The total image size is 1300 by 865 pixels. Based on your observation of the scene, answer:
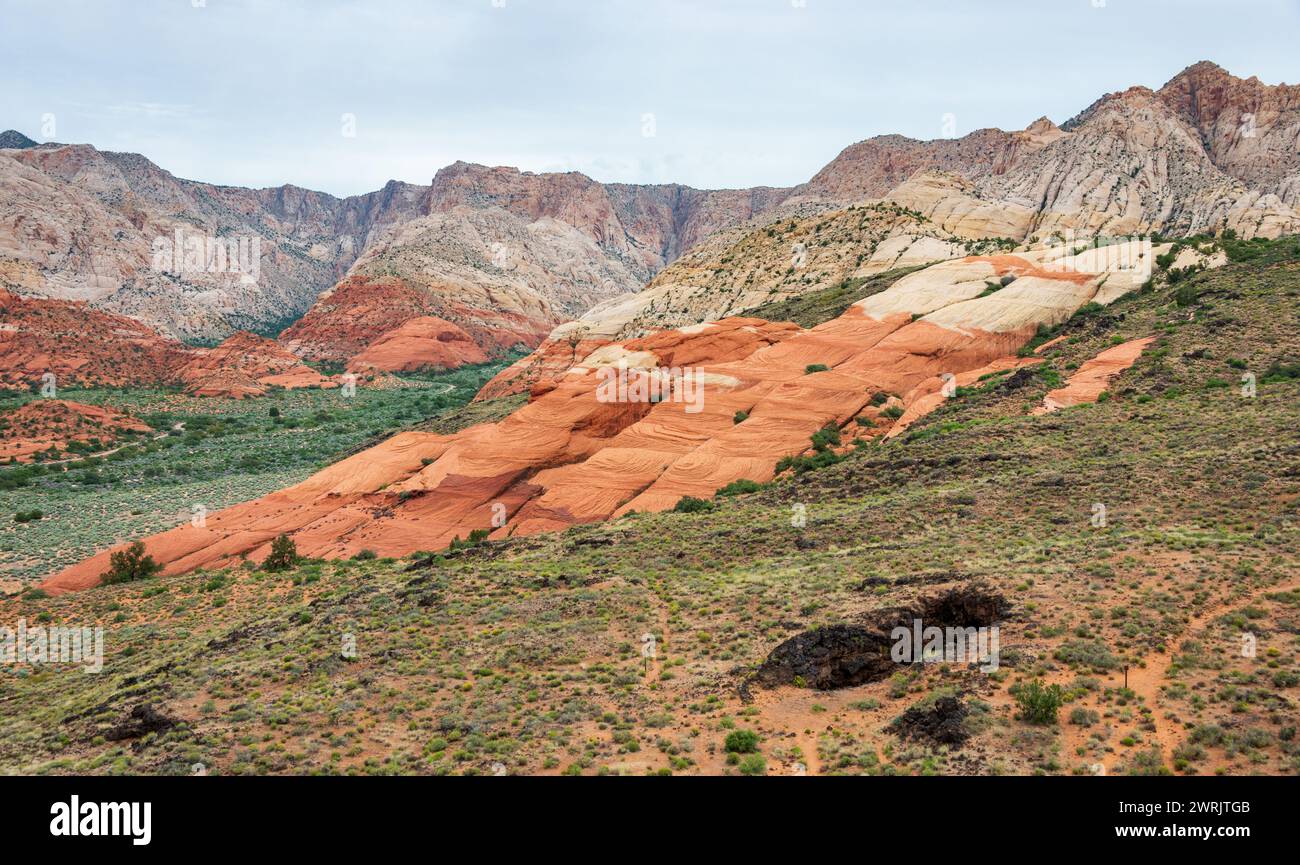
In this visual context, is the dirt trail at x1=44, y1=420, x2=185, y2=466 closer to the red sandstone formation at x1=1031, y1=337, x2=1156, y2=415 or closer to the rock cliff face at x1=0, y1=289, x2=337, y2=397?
the rock cliff face at x1=0, y1=289, x2=337, y2=397

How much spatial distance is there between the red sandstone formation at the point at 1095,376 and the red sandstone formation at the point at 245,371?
102785mm

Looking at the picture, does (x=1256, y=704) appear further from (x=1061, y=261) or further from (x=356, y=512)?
(x=1061, y=261)

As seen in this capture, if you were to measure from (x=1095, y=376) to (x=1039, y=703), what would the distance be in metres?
28.2

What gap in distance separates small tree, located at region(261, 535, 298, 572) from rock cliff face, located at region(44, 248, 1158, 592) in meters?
2.73

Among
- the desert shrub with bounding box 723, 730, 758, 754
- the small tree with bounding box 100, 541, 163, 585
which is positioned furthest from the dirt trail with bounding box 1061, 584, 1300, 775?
the small tree with bounding box 100, 541, 163, 585

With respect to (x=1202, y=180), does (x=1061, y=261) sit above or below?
below

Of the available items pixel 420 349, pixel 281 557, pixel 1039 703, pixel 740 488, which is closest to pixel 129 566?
pixel 281 557

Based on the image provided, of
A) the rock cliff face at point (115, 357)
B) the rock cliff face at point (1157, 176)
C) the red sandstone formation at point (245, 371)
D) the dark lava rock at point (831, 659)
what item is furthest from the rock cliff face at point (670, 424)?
the rock cliff face at point (115, 357)

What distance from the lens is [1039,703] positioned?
14203 millimetres

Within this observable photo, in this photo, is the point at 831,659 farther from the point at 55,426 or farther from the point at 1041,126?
the point at 1041,126

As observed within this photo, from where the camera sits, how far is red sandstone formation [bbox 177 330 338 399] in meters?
112

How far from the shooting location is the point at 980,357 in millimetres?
46562

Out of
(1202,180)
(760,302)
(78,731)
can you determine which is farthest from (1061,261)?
(1202,180)
